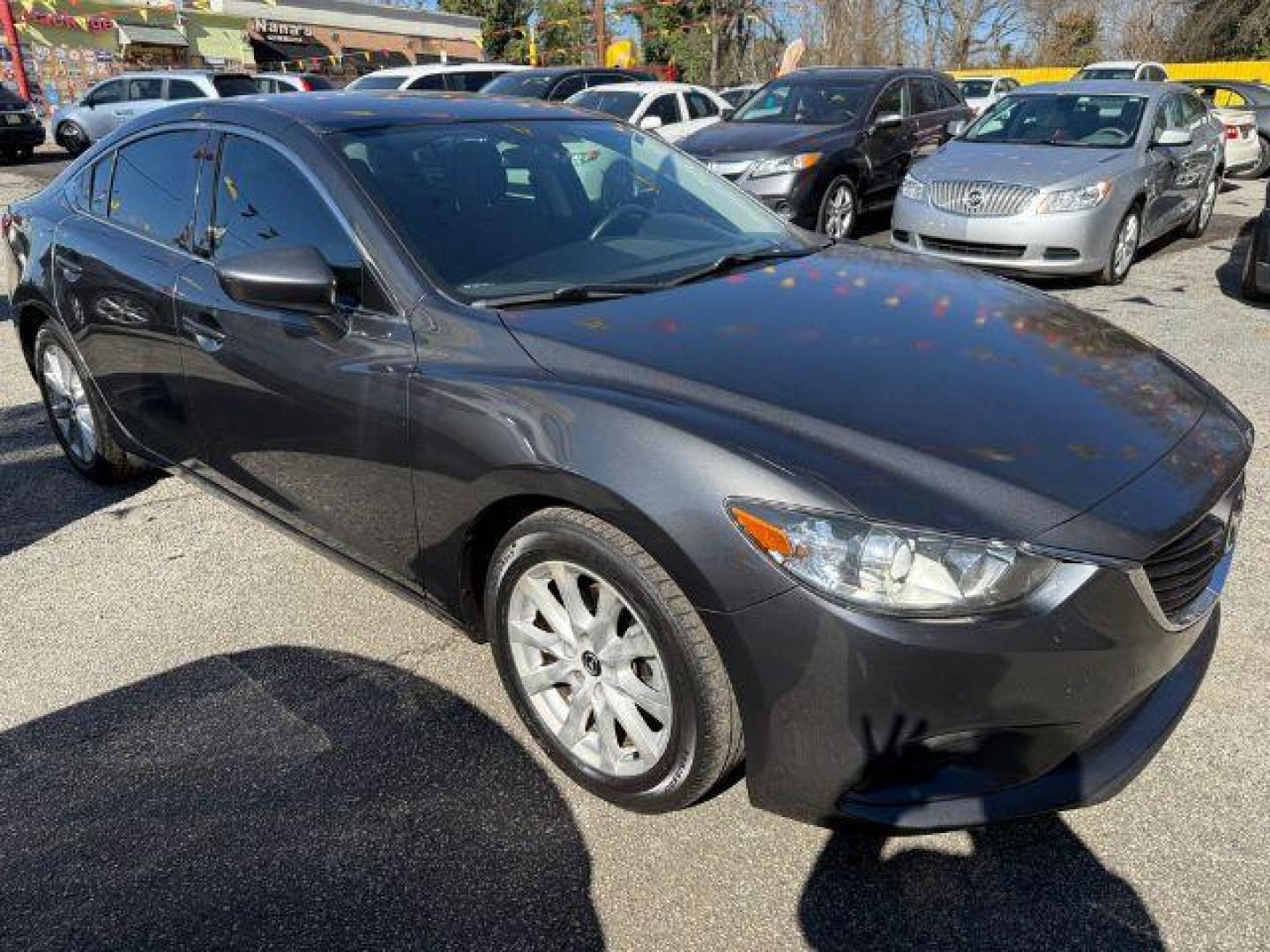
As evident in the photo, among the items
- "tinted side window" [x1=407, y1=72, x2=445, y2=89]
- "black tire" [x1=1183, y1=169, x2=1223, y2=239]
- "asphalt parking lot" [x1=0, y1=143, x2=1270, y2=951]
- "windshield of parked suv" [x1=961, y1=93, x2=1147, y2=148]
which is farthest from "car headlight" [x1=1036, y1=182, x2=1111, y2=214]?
"tinted side window" [x1=407, y1=72, x2=445, y2=89]

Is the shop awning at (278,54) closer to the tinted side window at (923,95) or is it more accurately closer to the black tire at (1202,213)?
the tinted side window at (923,95)

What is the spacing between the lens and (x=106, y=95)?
62.2ft

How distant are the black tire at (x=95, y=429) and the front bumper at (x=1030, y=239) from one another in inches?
223

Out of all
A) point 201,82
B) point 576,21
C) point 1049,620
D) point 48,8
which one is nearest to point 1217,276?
point 1049,620

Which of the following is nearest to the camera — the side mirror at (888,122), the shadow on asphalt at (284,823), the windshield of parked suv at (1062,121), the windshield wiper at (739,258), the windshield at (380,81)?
the shadow on asphalt at (284,823)

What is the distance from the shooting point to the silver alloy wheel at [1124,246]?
7539 millimetres

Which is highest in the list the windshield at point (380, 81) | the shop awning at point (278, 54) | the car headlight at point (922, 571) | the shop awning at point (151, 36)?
the shop awning at point (151, 36)

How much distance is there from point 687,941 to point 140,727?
1.66 m

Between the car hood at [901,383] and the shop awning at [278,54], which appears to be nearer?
the car hood at [901,383]

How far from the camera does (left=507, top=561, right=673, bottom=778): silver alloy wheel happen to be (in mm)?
2176

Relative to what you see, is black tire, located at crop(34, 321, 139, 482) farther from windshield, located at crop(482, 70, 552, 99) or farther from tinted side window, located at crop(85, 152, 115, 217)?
windshield, located at crop(482, 70, 552, 99)

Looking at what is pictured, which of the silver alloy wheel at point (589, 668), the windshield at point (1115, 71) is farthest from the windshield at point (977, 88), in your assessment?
the silver alloy wheel at point (589, 668)

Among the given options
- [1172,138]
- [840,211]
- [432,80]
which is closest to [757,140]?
[840,211]

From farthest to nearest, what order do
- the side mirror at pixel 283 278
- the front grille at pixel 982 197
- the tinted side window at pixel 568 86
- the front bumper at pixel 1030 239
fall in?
the tinted side window at pixel 568 86 → the front grille at pixel 982 197 → the front bumper at pixel 1030 239 → the side mirror at pixel 283 278
